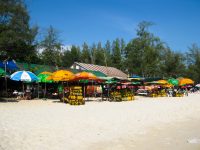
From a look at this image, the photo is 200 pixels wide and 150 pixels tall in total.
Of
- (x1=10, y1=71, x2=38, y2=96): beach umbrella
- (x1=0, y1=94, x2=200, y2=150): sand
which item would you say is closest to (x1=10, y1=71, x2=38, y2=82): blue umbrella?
(x1=10, y1=71, x2=38, y2=96): beach umbrella

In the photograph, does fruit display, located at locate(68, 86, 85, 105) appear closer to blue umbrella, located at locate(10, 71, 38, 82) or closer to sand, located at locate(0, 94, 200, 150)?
blue umbrella, located at locate(10, 71, 38, 82)

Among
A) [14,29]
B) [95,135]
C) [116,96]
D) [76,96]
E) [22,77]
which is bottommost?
[95,135]

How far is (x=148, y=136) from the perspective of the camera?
847 centimetres

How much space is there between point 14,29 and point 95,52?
52.4 metres

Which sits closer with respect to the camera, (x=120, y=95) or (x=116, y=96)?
(x=116, y=96)

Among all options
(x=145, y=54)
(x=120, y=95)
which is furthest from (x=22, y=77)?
(x=145, y=54)

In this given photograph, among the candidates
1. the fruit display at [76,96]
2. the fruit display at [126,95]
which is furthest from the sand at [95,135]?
the fruit display at [126,95]

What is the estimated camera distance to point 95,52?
75.9 metres

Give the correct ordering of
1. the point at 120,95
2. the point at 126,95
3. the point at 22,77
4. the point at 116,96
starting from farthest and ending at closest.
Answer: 1. the point at 126,95
2. the point at 120,95
3. the point at 116,96
4. the point at 22,77

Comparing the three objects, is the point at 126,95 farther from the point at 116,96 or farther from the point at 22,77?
the point at 22,77

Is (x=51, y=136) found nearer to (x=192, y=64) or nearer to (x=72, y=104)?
(x=72, y=104)

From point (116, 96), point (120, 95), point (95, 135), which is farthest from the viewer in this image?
point (120, 95)

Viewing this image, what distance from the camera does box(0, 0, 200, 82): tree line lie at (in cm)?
2405

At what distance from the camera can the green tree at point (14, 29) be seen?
2266 centimetres
